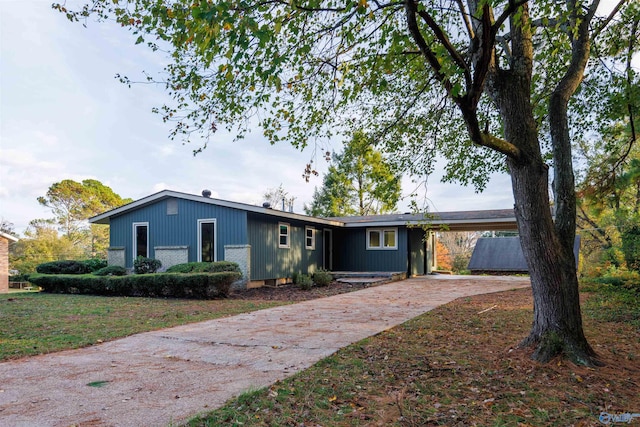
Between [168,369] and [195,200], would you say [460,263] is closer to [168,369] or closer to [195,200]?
[195,200]

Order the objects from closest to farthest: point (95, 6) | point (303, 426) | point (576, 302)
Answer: point (303, 426) → point (576, 302) → point (95, 6)

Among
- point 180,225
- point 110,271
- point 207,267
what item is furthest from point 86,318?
point 180,225

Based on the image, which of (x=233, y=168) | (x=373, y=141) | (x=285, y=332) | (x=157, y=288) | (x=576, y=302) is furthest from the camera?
(x=233, y=168)

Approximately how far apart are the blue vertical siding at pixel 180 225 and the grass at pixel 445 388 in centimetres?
851

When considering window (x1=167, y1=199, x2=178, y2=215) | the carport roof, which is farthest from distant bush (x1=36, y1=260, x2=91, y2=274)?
the carport roof

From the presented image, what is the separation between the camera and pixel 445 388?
366cm

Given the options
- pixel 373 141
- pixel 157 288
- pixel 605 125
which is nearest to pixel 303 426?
pixel 373 141

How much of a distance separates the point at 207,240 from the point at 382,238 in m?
7.95

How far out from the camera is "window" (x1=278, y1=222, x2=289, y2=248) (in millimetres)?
15138

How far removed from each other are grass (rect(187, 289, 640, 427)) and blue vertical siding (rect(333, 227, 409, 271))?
38.9ft

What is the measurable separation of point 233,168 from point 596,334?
68.2 ft

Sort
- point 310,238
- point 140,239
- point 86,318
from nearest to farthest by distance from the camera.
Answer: point 86,318 → point 140,239 → point 310,238

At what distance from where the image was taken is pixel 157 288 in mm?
11469

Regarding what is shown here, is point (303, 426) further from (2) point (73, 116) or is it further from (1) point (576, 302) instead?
(2) point (73, 116)
